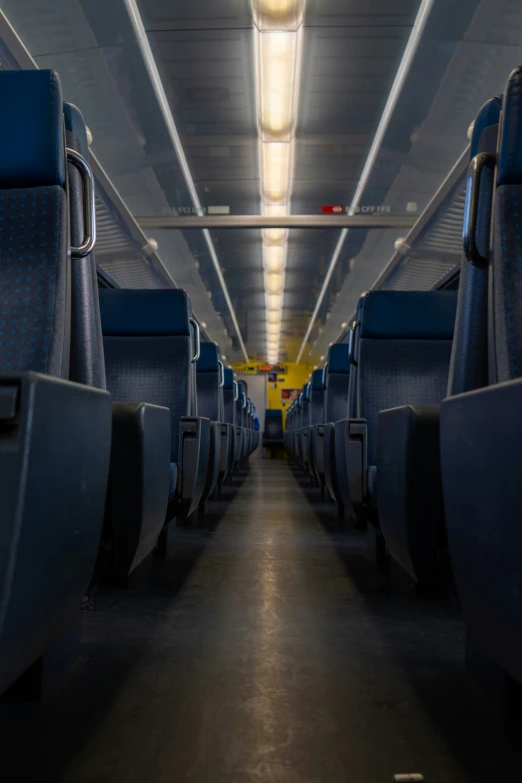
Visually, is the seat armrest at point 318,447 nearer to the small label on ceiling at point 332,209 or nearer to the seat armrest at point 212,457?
the seat armrest at point 212,457

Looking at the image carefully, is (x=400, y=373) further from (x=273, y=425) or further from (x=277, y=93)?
(x=273, y=425)

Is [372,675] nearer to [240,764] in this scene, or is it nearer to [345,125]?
[240,764]

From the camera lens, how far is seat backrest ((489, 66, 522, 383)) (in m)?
1.28

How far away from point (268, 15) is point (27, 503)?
426cm

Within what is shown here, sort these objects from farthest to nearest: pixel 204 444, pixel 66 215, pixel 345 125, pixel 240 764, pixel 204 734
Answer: pixel 345 125, pixel 204 444, pixel 66 215, pixel 204 734, pixel 240 764

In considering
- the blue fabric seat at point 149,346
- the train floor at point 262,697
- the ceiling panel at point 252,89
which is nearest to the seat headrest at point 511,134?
the train floor at point 262,697

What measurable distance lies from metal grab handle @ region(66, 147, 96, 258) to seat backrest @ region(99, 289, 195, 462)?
142cm

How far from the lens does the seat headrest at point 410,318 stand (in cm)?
300

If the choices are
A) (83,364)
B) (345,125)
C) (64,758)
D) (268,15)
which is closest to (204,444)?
(83,364)

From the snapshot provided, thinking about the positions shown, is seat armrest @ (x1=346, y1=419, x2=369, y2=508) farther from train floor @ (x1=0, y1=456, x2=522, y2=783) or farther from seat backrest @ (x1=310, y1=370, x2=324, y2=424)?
seat backrest @ (x1=310, y1=370, x2=324, y2=424)

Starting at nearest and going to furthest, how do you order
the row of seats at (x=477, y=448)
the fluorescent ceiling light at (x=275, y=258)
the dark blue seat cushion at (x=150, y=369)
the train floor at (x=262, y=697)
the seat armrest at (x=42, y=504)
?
the seat armrest at (x=42, y=504) < the row of seats at (x=477, y=448) < the train floor at (x=262, y=697) < the dark blue seat cushion at (x=150, y=369) < the fluorescent ceiling light at (x=275, y=258)

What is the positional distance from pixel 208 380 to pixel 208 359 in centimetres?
19

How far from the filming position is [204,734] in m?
1.19

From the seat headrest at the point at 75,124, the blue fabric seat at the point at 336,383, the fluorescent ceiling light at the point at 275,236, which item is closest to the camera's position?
the seat headrest at the point at 75,124
